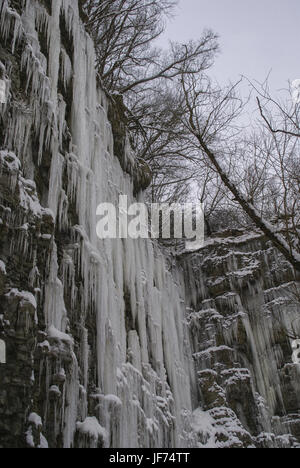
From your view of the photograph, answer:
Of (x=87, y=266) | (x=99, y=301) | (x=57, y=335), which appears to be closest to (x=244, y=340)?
(x=99, y=301)

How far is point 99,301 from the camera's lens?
5184 millimetres

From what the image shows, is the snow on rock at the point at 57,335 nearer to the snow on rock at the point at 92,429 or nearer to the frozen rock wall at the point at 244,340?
the snow on rock at the point at 92,429

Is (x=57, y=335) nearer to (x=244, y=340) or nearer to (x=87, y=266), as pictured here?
(x=87, y=266)

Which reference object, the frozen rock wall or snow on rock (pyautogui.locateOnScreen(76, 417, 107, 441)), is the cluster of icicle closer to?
snow on rock (pyautogui.locateOnScreen(76, 417, 107, 441))

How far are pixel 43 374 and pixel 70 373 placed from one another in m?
0.35

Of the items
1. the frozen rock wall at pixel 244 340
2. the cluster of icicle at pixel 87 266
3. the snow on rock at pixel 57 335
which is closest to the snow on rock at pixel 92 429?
the cluster of icicle at pixel 87 266

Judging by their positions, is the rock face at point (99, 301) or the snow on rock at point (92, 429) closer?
the rock face at point (99, 301)

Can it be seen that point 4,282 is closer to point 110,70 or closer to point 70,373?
point 70,373

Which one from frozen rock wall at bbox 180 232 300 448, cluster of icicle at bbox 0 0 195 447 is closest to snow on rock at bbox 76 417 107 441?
cluster of icicle at bbox 0 0 195 447

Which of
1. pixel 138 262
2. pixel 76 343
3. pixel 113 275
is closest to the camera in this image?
pixel 76 343

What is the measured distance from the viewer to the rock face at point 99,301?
12.9ft

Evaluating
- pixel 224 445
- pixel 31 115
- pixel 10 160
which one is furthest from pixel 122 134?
pixel 224 445

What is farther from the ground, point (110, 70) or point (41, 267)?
point (110, 70)

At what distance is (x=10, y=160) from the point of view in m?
4.14
